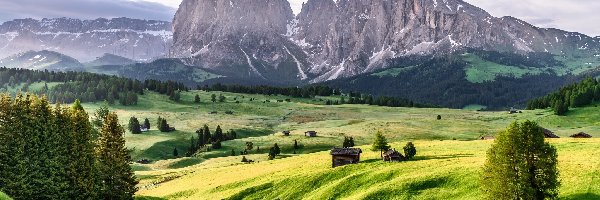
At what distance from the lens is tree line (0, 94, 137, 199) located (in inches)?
2569

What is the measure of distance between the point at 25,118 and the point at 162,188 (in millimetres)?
39362

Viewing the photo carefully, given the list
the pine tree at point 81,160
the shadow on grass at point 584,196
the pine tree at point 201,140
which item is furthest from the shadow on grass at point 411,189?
the pine tree at point 201,140

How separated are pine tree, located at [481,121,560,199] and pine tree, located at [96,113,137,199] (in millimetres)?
50009

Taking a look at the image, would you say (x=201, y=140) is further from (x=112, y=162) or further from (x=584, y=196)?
(x=584, y=196)

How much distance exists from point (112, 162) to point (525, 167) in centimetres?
5362

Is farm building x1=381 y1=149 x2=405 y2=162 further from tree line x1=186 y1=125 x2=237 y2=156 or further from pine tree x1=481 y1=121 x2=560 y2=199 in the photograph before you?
tree line x1=186 y1=125 x2=237 y2=156

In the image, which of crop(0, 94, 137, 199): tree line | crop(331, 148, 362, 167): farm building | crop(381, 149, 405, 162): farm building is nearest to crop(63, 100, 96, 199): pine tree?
crop(0, 94, 137, 199): tree line

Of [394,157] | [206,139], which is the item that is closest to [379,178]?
[394,157]

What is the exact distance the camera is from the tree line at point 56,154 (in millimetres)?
65250

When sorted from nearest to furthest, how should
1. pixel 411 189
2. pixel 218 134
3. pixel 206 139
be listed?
pixel 411 189 < pixel 206 139 < pixel 218 134

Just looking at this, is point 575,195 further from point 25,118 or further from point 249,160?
point 249,160

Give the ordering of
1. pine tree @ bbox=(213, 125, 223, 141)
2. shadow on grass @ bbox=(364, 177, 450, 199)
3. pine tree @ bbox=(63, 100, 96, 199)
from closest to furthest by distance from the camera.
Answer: shadow on grass @ bbox=(364, 177, 450, 199)
pine tree @ bbox=(63, 100, 96, 199)
pine tree @ bbox=(213, 125, 223, 141)

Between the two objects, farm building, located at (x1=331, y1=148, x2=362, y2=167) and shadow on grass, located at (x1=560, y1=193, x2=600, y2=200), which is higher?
shadow on grass, located at (x1=560, y1=193, x2=600, y2=200)

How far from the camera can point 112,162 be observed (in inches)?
2938
